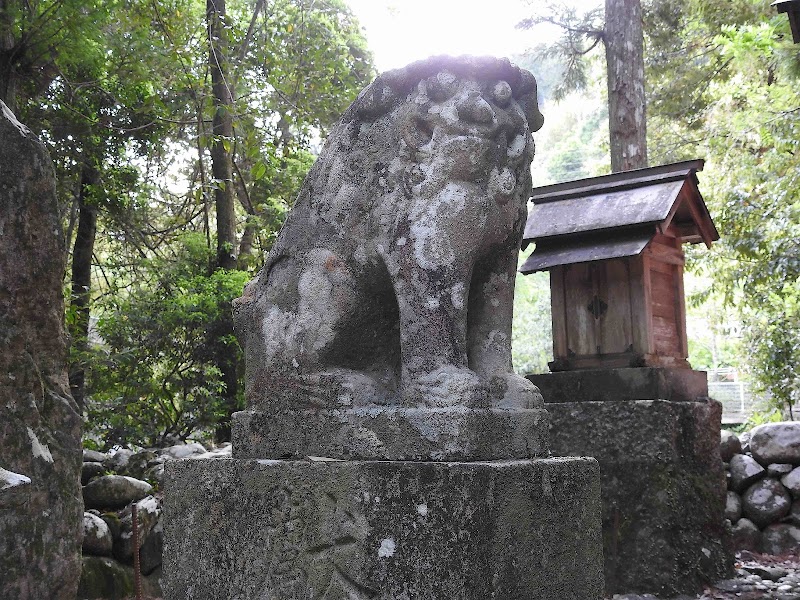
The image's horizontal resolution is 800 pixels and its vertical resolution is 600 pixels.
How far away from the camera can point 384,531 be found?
2.19 m

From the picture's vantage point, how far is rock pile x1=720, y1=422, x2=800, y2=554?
717 centimetres

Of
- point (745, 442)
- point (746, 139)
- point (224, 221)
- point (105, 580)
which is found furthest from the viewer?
point (746, 139)

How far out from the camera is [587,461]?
257 centimetres

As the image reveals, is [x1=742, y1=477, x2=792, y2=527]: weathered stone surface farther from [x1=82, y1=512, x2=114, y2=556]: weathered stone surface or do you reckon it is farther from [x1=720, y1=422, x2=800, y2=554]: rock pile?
[x1=82, y1=512, x2=114, y2=556]: weathered stone surface

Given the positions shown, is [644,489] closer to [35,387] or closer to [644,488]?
[644,488]

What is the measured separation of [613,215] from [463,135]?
149 inches

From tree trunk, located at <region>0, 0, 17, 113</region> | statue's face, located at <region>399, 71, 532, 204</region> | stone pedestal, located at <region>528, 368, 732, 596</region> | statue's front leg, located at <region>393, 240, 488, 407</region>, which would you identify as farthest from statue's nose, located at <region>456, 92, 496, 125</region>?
tree trunk, located at <region>0, 0, 17, 113</region>

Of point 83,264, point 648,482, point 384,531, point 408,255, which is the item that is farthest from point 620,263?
point 83,264

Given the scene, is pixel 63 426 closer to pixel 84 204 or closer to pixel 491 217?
pixel 491 217

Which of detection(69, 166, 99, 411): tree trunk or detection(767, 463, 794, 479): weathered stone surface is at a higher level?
detection(69, 166, 99, 411): tree trunk

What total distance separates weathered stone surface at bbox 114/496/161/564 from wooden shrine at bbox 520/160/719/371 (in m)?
3.02

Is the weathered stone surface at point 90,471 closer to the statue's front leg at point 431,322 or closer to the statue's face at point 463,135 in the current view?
the statue's front leg at point 431,322

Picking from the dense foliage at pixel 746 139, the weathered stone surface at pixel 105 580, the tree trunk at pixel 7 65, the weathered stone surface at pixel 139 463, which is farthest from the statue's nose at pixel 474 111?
the weathered stone surface at pixel 139 463

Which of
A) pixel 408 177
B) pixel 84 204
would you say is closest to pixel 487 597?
pixel 408 177
